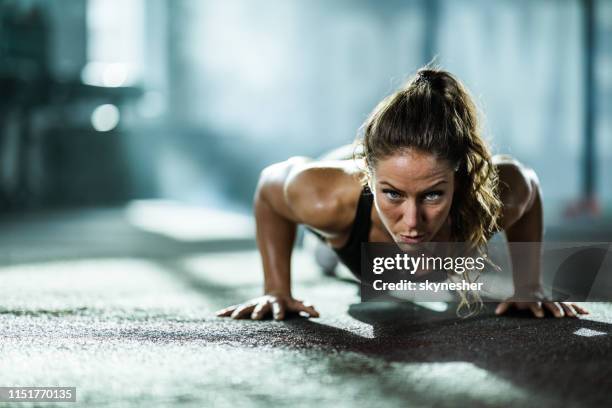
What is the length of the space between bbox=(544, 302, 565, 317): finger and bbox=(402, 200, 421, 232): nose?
0.51m

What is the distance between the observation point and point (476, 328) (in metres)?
1.39

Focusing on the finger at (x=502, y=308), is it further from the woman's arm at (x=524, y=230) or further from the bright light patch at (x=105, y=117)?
the bright light patch at (x=105, y=117)

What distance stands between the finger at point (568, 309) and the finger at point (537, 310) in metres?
0.05

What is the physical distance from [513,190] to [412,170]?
0.42 meters

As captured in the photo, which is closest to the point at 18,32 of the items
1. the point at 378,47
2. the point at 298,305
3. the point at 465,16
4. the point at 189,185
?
the point at 189,185

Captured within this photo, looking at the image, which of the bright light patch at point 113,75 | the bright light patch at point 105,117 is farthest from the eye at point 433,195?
the bright light patch at point 113,75

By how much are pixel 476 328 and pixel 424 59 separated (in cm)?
354

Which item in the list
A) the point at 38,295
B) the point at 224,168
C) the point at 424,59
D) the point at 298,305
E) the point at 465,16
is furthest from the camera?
the point at 224,168

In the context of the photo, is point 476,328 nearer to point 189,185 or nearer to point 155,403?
point 155,403

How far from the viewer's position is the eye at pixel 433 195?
1233 millimetres

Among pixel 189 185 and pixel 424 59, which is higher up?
pixel 424 59

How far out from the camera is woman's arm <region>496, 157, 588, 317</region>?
1.51 meters

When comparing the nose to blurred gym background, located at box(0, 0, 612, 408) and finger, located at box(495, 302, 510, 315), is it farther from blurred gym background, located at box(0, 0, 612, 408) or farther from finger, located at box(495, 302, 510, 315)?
finger, located at box(495, 302, 510, 315)

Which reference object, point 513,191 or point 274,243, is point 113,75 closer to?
point 274,243
